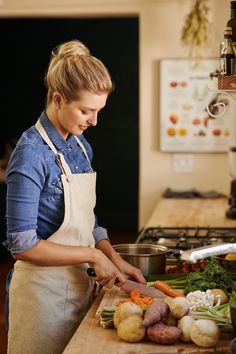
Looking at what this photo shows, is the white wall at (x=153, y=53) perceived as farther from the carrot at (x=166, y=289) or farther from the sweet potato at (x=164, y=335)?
the sweet potato at (x=164, y=335)

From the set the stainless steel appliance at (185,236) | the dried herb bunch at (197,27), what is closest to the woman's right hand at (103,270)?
the stainless steel appliance at (185,236)

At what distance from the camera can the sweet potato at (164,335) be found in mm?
2020

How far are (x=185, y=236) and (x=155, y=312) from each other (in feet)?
5.94

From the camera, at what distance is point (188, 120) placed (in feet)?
19.5

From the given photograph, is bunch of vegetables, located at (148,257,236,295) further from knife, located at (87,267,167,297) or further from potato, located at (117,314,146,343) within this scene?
potato, located at (117,314,146,343)

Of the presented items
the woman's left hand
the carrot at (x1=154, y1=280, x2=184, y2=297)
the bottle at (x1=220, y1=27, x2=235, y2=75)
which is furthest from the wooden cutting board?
the bottle at (x1=220, y1=27, x2=235, y2=75)

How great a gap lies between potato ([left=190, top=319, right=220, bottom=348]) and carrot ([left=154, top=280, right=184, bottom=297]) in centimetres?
50

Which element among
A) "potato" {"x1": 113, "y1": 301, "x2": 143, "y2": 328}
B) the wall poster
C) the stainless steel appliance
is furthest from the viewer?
the wall poster

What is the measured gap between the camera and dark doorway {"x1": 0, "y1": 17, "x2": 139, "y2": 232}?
30.9 feet

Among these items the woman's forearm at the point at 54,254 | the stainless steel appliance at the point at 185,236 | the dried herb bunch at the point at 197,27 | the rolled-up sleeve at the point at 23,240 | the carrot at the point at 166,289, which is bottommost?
the carrot at the point at 166,289

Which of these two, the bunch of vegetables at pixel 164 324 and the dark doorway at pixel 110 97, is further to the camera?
the dark doorway at pixel 110 97

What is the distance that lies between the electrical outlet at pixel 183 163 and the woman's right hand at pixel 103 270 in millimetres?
3528

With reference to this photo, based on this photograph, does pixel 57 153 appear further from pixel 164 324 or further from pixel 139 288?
pixel 164 324

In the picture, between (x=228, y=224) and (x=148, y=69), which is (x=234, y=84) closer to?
(x=228, y=224)
